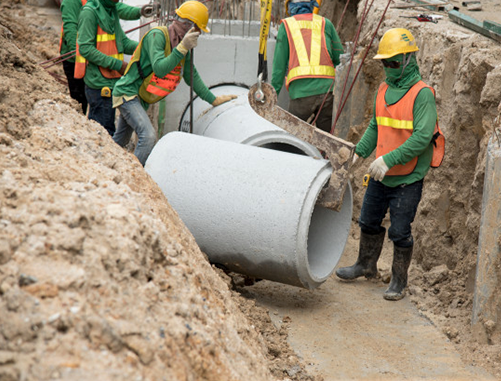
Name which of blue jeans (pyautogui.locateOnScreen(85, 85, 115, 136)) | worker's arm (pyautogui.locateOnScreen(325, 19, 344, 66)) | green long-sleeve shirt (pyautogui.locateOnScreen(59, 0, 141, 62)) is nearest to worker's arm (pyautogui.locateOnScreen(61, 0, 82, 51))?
green long-sleeve shirt (pyautogui.locateOnScreen(59, 0, 141, 62))

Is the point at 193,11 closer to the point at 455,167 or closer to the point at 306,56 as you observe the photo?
the point at 306,56

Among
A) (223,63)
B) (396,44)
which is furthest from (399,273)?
(223,63)

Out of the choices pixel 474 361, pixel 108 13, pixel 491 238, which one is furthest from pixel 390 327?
pixel 108 13

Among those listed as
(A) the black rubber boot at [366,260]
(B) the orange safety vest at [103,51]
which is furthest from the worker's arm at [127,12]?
(A) the black rubber boot at [366,260]

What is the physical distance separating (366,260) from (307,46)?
2.35 metres

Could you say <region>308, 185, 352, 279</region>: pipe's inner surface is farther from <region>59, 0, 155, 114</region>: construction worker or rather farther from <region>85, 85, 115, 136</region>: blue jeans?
<region>59, 0, 155, 114</region>: construction worker

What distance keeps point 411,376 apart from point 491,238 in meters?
0.95

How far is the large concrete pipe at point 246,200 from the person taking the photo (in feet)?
14.6

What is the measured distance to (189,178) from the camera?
4684mm

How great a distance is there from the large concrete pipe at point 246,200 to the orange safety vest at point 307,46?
1.95m

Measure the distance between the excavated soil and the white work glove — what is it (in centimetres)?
Answer: 71

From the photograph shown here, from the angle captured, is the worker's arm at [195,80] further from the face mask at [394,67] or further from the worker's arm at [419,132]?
the worker's arm at [419,132]

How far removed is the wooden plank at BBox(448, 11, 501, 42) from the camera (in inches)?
202

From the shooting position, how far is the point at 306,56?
6480mm
